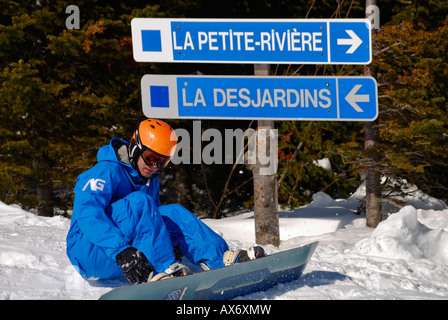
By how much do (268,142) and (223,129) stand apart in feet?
14.6

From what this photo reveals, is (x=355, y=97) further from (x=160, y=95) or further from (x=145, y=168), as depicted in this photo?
(x=145, y=168)

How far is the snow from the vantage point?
12.2 ft

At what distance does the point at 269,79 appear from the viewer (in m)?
5.22

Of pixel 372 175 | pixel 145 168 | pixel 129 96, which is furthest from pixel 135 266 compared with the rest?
pixel 129 96

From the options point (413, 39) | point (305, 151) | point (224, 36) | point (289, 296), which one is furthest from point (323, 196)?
point (289, 296)

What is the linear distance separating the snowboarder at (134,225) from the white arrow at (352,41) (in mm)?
2288

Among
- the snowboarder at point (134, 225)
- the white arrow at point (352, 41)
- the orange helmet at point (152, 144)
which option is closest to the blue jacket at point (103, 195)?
the snowboarder at point (134, 225)

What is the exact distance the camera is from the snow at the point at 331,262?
372 cm

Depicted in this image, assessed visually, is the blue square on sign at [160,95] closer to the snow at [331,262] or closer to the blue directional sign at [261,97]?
the blue directional sign at [261,97]

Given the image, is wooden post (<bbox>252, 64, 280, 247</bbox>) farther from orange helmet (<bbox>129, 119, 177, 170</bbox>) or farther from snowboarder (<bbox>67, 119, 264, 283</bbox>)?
orange helmet (<bbox>129, 119, 177, 170</bbox>)

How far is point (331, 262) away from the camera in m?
4.75

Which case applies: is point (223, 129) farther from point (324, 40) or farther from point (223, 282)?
point (223, 282)

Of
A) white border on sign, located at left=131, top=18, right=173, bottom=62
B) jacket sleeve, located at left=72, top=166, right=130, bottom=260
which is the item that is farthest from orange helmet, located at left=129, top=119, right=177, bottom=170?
white border on sign, located at left=131, top=18, right=173, bottom=62

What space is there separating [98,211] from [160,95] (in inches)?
84.4
